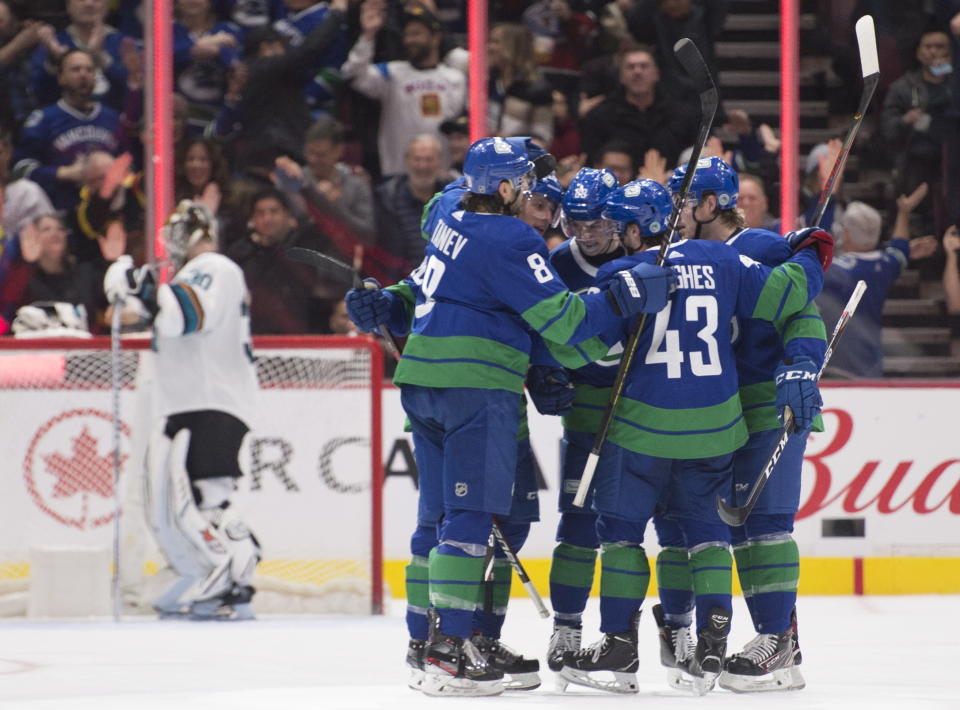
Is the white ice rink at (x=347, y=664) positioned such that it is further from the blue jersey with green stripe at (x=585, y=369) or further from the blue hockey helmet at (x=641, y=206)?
the blue hockey helmet at (x=641, y=206)

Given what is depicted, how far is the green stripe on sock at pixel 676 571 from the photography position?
4387 millimetres

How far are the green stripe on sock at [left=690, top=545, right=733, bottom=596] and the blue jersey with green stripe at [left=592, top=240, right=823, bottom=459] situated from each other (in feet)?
0.77

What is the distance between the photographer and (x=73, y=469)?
244 inches

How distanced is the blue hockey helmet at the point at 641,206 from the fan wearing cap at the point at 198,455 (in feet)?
7.13

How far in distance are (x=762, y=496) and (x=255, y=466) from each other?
238 cm

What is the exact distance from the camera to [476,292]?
4.18 meters

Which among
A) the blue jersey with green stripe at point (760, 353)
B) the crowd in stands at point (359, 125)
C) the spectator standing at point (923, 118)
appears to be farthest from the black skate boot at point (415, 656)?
the spectator standing at point (923, 118)

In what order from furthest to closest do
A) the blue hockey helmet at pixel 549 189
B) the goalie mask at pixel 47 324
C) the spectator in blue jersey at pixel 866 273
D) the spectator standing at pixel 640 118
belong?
the spectator standing at pixel 640 118, the spectator in blue jersey at pixel 866 273, the goalie mask at pixel 47 324, the blue hockey helmet at pixel 549 189

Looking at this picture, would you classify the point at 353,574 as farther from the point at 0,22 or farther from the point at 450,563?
the point at 0,22

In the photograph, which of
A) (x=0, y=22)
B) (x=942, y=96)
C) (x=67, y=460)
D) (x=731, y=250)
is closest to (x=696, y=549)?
(x=731, y=250)

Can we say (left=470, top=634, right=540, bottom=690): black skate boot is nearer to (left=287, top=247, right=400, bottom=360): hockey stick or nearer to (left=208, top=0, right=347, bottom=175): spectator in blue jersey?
(left=287, top=247, right=400, bottom=360): hockey stick

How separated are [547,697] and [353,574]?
2.22m

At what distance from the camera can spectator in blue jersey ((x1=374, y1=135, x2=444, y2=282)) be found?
7125mm

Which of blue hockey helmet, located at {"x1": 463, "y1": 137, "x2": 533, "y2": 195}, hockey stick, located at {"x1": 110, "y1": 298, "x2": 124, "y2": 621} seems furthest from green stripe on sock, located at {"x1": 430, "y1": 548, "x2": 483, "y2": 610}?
hockey stick, located at {"x1": 110, "y1": 298, "x2": 124, "y2": 621}
